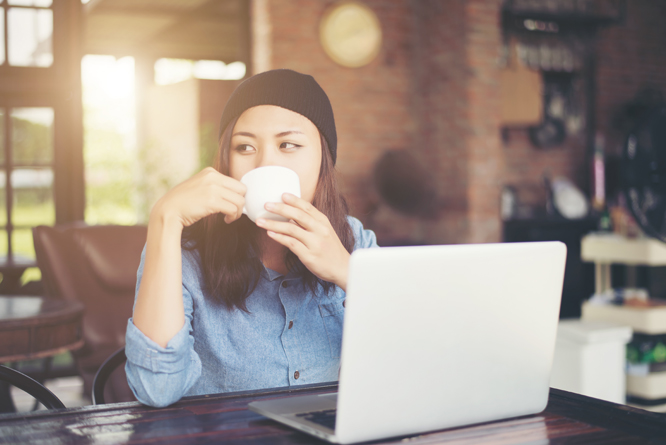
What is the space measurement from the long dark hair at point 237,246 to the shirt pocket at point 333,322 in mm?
35

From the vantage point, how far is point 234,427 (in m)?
0.82

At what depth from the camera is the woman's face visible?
3.88ft

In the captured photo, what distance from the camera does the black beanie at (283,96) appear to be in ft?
4.13

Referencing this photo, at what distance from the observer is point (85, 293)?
271 cm

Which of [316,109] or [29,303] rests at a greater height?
[316,109]

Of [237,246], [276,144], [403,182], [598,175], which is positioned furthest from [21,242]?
[598,175]

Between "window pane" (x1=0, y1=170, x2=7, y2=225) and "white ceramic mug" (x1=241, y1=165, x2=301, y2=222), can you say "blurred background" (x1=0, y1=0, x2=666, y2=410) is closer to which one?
"window pane" (x1=0, y1=170, x2=7, y2=225)

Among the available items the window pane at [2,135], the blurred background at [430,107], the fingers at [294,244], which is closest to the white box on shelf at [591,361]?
the blurred background at [430,107]

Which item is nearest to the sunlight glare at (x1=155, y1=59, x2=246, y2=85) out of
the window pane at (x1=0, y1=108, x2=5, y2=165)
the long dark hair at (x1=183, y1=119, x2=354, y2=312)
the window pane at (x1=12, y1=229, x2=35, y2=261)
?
the window pane at (x1=0, y1=108, x2=5, y2=165)

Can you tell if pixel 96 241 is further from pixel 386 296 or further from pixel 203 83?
pixel 203 83

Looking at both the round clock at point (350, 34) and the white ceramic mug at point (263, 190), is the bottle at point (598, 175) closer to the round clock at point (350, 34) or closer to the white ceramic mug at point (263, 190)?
the round clock at point (350, 34)

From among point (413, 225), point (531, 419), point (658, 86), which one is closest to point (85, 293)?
point (531, 419)

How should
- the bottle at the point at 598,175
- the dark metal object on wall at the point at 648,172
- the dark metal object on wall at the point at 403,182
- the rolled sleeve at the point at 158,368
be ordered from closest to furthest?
1. the rolled sleeve at the point at 158,368
2. the dark metal object on wall at the point at 648,172
3. the dark metal object on wall at the point at 403,182
4. the bottle at the point at 598,175

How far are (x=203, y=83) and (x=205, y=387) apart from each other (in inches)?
252
